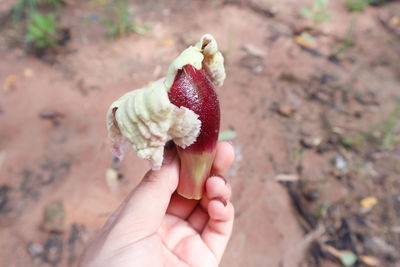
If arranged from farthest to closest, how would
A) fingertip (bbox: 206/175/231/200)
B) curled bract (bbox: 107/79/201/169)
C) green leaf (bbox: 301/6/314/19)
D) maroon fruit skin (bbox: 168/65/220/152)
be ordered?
green leaf (bbox: 301/6/314/19), fingertip (bbox: 206/175/231/200), maroon fruit skin (bbox: 168/65/220/152), curled bract (bbox: 107/79/201/169)

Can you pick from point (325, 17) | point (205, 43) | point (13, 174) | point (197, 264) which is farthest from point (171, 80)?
point (325, 17)

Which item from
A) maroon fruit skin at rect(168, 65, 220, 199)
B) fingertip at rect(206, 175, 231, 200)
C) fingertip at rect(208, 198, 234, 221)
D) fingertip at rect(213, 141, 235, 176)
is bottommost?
fingertip at rect(208, 198, 234, 221)

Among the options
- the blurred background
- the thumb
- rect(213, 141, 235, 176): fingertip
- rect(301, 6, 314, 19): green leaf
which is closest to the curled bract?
the thumb

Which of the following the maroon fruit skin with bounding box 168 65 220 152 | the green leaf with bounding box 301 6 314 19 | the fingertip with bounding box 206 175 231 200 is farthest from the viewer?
the green leaf with bounding box 301 6 314 19

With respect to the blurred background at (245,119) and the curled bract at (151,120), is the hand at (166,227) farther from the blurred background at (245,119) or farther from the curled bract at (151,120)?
the blurred background at (245,119)

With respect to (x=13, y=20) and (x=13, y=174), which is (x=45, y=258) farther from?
(x=13, y=20)

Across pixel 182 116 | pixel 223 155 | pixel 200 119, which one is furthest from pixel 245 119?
pixel 182 116

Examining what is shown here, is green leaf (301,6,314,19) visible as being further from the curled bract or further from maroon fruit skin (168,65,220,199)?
the curled bract
